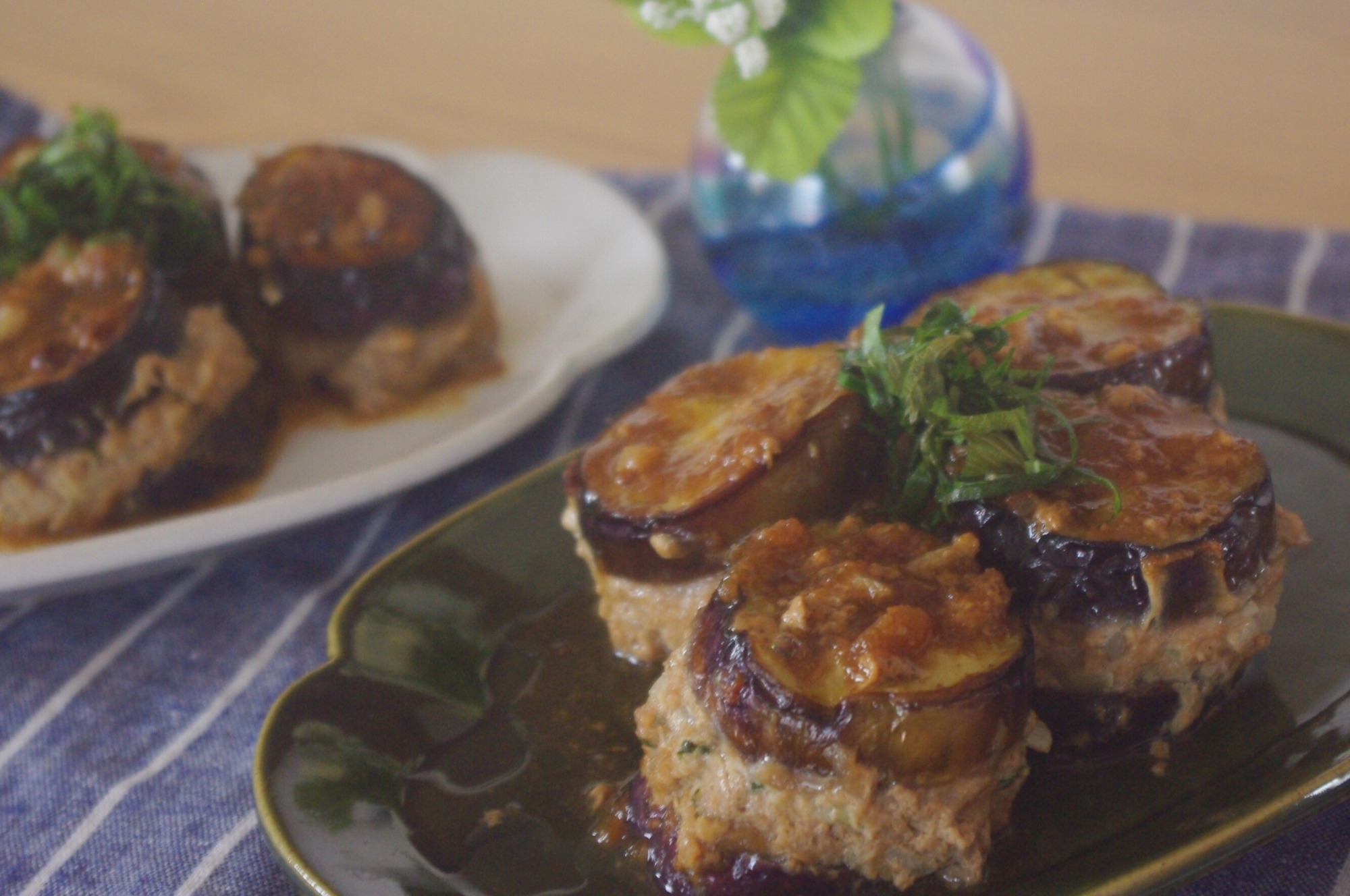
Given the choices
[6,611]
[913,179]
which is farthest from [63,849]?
[913,179]

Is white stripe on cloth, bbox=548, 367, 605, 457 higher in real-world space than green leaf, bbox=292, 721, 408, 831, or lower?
lower

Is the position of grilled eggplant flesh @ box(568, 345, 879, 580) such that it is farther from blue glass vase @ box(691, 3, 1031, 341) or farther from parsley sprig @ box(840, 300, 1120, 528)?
blue glass vase @ box(691, 3, 1031, 341)

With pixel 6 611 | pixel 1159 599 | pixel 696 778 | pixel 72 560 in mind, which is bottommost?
pixel 6 611

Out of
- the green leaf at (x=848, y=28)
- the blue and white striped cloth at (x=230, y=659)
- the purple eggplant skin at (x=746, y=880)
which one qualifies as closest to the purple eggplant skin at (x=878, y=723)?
the purple eggplant skin at (x=746, y=880)

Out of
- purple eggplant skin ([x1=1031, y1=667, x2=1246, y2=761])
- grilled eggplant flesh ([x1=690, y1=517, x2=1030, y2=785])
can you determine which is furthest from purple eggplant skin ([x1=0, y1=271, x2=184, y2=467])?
purple eggplant skin ([x1=1031, y1=667, x2=1246, y2=761])

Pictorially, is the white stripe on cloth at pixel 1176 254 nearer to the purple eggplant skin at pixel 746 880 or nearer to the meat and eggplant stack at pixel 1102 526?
the meat and eggplant stack at pixel 1102 526

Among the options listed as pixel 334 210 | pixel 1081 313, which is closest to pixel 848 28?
pixel 1081 313

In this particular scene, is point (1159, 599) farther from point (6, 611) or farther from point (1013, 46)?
point (1013, 46)
